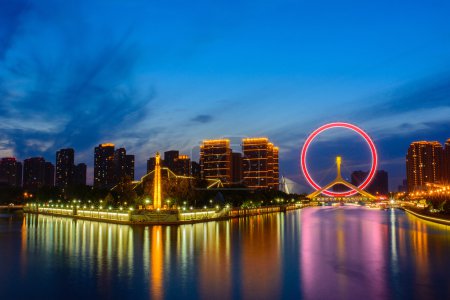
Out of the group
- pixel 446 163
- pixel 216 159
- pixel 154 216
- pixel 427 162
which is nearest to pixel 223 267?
pixel 154 216

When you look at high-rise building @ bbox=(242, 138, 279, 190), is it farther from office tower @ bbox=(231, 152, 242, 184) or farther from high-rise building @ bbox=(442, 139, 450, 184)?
high-rise building @ bbox=(442, 139, 450, 184)

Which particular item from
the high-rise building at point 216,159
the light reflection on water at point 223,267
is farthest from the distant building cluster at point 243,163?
the light reflection on water at point 223,267

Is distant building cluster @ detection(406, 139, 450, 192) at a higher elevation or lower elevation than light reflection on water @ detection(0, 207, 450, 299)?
higher

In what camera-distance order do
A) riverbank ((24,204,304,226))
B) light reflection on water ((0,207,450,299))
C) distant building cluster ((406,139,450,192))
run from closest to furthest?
light reflection on water ((0,207,450,299)) < riverbank ((24,204,304,226)) < distant building cluster ((406,139,450,192))

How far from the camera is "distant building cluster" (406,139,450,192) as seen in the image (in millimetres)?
98000

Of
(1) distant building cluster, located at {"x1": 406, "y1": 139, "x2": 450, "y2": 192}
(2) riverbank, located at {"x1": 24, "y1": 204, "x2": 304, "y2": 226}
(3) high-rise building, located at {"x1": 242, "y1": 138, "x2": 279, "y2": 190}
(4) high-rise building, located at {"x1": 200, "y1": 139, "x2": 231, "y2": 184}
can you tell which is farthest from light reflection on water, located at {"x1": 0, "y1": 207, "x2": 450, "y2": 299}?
(1) distant building cluster, located at {"x1": 406, "y1": 139, "x2": 450, "y2": 192}

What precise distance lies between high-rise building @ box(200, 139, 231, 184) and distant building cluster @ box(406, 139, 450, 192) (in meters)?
40.1

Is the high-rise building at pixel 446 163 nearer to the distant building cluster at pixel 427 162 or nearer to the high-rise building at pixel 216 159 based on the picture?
the distant building cluster at pixel 427 162

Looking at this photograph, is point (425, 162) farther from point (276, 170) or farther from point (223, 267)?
point (223, 267)

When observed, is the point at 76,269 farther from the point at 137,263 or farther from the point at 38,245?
the point at 38,245

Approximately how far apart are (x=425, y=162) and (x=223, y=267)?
100 m

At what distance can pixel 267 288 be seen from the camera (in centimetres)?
1129

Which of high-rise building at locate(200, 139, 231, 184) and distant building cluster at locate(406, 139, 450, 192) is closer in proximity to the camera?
high-rise building at locate(200, 139, 231, 184)

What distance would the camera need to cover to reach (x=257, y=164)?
327 ft
